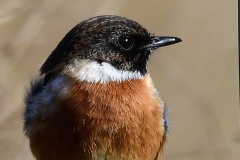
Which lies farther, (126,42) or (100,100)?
(126,42)

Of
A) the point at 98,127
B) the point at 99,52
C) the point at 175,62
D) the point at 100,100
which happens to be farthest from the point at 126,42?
the point at 175,62

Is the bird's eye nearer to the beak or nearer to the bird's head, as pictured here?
the bird's head

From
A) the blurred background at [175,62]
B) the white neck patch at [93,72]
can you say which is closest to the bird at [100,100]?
the white neck patch at [93,72]

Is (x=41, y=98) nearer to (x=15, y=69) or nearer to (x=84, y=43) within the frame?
(x=84, y=43)

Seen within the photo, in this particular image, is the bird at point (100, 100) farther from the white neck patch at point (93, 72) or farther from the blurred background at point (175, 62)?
the blurred background at point (175, 62)

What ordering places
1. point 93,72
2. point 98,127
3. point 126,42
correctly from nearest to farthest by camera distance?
point 98,127
point 93,72
point 126,42

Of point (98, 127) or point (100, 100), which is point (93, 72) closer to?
point (100, 100)

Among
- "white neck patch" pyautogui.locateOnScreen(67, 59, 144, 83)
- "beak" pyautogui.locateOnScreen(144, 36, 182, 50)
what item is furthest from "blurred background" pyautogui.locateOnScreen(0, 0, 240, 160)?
"white neck patch" pyautogui.locateOnScreen(67, 59, 144, 83)
